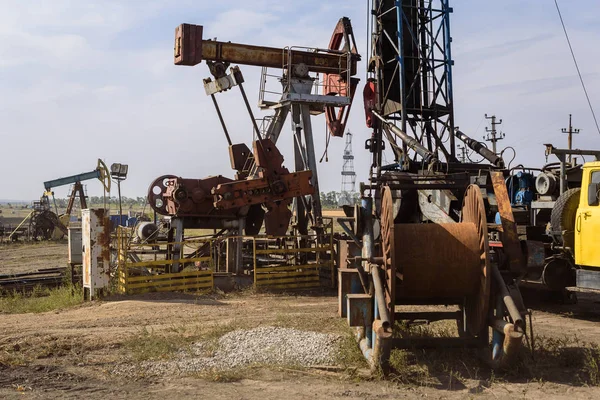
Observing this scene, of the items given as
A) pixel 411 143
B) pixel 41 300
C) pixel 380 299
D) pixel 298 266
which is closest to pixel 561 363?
pixel 380 299

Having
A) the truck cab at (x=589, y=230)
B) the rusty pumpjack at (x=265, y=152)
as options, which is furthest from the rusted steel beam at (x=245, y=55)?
the truck cab at (x=589, y=230)

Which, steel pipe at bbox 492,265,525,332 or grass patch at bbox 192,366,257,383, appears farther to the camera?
grass patch at bbox 192,366,257,383

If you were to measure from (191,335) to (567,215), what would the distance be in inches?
257

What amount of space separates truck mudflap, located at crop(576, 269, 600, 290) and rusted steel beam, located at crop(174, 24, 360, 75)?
1050 centimetres

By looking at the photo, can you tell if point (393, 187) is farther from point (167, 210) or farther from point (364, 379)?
point (167, 210)

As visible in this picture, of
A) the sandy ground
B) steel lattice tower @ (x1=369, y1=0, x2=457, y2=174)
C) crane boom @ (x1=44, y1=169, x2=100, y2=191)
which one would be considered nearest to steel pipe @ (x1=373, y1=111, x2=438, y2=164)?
steel lattice tower @ (x1=369, y1=0, x2=457, y2=174)

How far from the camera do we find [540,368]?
7.76 metres

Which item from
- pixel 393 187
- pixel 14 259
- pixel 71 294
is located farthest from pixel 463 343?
pixel 14 259

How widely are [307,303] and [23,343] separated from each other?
6242 mm

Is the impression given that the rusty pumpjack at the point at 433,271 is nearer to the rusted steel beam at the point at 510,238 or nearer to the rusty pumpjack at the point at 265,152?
the rusted steel beam at the point at 510,238

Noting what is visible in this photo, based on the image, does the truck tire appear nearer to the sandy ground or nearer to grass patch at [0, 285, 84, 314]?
grass patch at [0, 285, 84, 314]

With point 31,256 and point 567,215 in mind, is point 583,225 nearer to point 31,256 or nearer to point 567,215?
point 567,215

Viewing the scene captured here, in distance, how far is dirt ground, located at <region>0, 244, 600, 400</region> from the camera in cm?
701

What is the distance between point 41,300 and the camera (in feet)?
49.0
